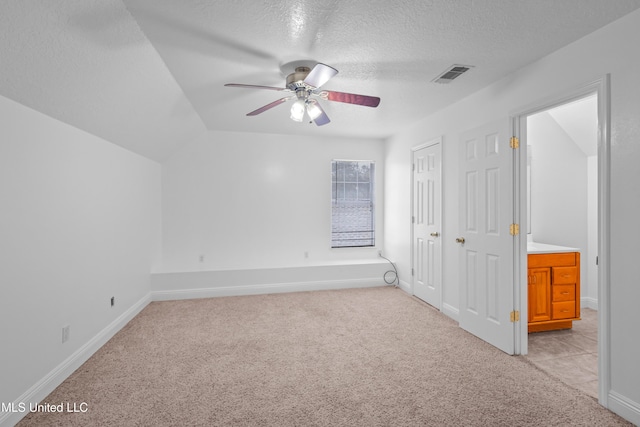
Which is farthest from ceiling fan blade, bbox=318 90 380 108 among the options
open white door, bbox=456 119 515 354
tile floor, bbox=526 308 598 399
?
tile floor, bbox=526 308 598 399

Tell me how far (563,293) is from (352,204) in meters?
3.25

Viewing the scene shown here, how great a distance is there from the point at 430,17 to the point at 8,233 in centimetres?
300

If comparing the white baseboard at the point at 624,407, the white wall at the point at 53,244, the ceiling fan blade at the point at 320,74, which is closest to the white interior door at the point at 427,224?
the white baseboard at the point at 624,407

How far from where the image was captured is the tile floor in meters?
2.51

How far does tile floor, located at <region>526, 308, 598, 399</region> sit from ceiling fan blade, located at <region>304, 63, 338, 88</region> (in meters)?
2.90

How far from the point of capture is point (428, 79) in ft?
9.96

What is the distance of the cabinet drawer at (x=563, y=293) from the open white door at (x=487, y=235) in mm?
860

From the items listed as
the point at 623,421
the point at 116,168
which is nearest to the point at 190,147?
the point at 116,168

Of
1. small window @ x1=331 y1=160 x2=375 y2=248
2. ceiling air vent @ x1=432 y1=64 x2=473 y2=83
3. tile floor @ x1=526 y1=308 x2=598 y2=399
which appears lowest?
tile floor @ x1=526 y1=308 x2=598 y2=399

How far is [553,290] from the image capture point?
3359 millimetres

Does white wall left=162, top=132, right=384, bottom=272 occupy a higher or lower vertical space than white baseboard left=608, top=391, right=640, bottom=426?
higher

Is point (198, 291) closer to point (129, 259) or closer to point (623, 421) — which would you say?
point (129, 259)

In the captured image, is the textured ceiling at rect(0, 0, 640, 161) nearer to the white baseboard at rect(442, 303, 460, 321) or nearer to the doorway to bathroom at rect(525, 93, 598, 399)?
the doorway to bathroom at rect(525, 93, 598, 399)

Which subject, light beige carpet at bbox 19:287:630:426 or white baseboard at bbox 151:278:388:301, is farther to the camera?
white baseboard at bbox 151:278:388:301
